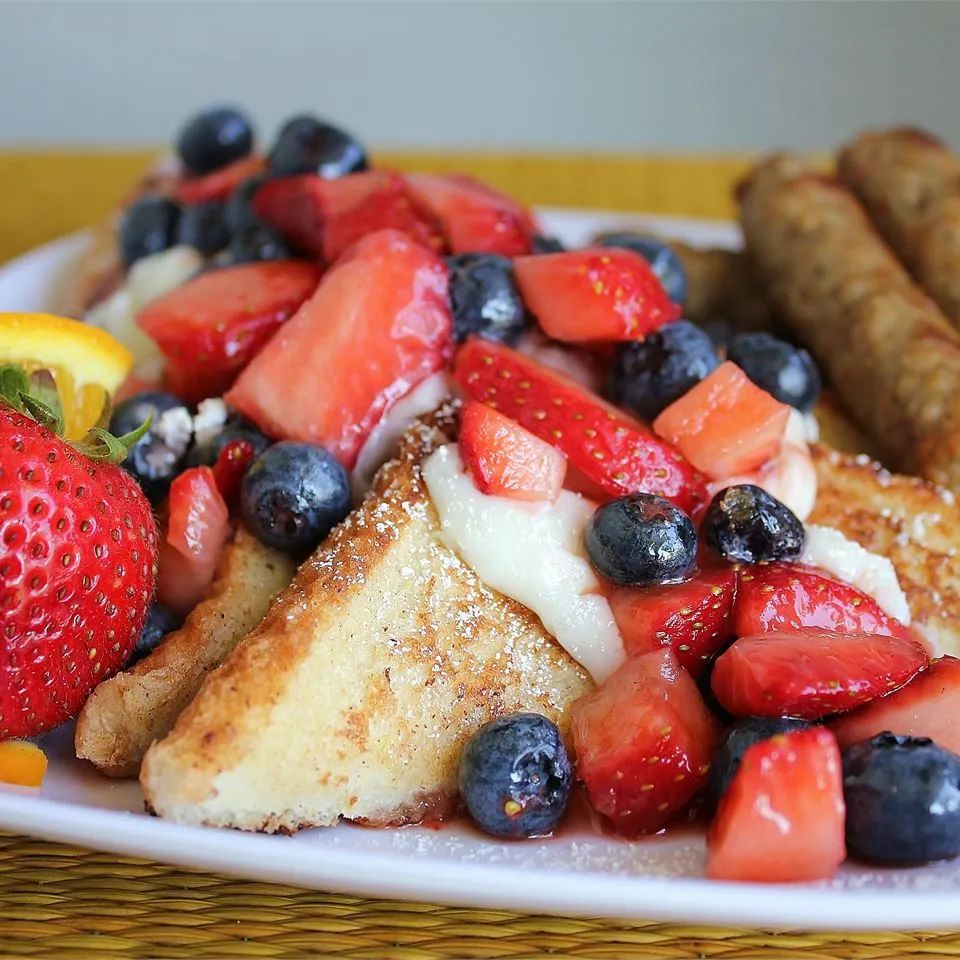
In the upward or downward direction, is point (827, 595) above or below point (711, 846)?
above

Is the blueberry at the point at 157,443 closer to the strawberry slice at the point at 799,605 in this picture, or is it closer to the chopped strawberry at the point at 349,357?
the chopped strawberry at the point at 349,357

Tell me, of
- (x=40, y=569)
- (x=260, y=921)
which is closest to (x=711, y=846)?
(x=260, y=921)

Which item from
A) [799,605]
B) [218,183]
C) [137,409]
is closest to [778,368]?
A: [799,605]

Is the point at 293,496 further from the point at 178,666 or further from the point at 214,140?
the point at 214,140

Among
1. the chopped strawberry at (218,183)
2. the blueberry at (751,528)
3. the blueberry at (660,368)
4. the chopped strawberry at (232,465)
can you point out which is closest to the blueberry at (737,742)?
the blueberry at (751,528)

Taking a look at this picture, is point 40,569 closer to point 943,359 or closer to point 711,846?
point 711,846

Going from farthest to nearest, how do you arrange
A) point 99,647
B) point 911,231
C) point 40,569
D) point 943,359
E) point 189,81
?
point 189,81 < point 911,231 < point 943,359 < point 99,647 < point 40,569

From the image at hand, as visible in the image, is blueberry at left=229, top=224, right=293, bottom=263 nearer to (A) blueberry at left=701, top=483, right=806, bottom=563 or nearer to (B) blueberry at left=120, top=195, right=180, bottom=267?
(B) blueberry at left=120, top=195, right=180, bottom=267
